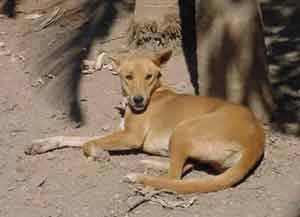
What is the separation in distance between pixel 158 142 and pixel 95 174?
0.58 metres

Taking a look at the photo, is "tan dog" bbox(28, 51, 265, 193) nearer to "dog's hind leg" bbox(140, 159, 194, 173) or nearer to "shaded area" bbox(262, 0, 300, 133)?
"dog's hind leg" bbox(140, 159, 194, 173)

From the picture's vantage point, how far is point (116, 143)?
21.0ft

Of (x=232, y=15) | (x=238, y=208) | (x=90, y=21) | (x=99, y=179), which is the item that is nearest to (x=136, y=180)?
(x=99, y=179)

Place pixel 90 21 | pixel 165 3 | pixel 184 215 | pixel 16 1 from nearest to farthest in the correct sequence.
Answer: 1. pixel 184 215
2. pixel 165 3
3. pixel 90 21
4. pixel 16 1

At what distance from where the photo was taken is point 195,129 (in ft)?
19.5

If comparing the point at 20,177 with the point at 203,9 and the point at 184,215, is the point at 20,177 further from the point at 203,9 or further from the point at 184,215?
the point at 203,9

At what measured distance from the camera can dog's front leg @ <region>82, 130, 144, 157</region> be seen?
20.9 feet

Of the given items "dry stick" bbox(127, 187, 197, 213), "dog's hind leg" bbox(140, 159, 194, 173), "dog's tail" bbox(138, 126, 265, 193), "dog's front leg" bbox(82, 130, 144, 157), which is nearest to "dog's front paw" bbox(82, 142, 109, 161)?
"dog's front leg" bbox(82, 130, 144, 157)

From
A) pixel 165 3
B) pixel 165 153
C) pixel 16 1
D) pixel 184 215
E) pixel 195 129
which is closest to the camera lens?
pixel 184 215

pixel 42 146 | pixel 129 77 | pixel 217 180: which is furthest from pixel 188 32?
pixel 217 180

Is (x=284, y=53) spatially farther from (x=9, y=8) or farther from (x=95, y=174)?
(x=9, y=8)

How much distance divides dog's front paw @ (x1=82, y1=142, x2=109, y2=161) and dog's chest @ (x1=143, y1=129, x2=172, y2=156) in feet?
1.12

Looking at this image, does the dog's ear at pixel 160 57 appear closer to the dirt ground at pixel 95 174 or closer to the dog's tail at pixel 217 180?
the dirt ground at pixel 95 174

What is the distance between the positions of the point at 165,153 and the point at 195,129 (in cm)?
55
